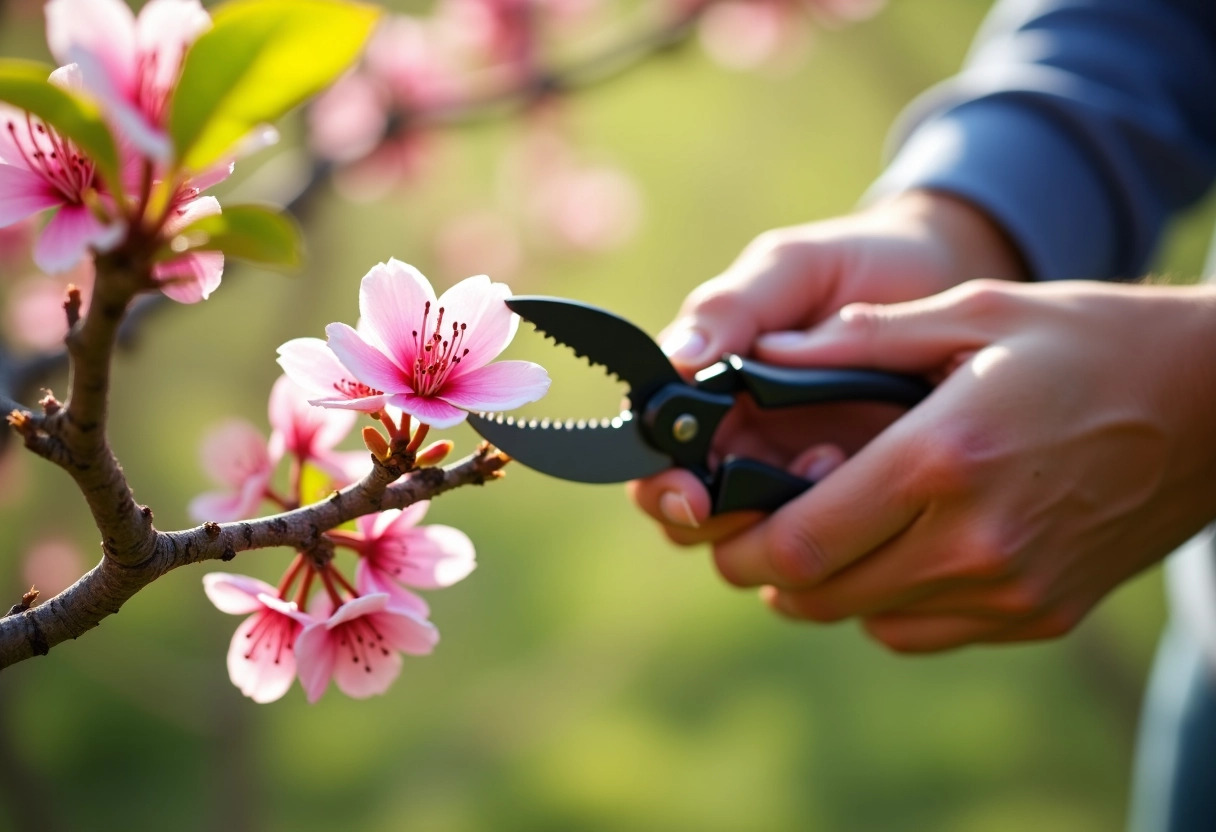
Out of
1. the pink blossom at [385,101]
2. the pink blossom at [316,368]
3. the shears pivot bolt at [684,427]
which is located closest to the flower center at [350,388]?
the pink blossom at [316,368]

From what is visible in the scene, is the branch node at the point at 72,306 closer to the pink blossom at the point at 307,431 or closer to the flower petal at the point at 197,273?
the flower petal at the point at 197,273

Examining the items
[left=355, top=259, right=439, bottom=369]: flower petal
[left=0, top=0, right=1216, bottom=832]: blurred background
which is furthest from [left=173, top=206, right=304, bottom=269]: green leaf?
[left=0, top=0, right=1216, bottom=832]: blurred background

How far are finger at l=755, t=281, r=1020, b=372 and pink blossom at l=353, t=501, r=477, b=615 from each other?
0.34 m

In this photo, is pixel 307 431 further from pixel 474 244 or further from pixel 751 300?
pixel 474 244

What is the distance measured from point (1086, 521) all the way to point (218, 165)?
63 centimetres

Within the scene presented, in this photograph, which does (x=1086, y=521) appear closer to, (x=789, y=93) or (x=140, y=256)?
(x=140, y=256)

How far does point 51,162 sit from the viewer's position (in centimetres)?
36

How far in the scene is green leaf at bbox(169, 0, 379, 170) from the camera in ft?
0.89

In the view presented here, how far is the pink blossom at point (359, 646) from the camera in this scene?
0.44 meters

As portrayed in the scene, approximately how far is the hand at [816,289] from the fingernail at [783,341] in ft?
0.06

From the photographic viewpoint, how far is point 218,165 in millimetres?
337

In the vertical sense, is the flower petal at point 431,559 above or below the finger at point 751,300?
below

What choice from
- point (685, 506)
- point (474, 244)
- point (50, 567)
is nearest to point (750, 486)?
point (685, 506)

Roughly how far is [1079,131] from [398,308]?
0.83 metres
